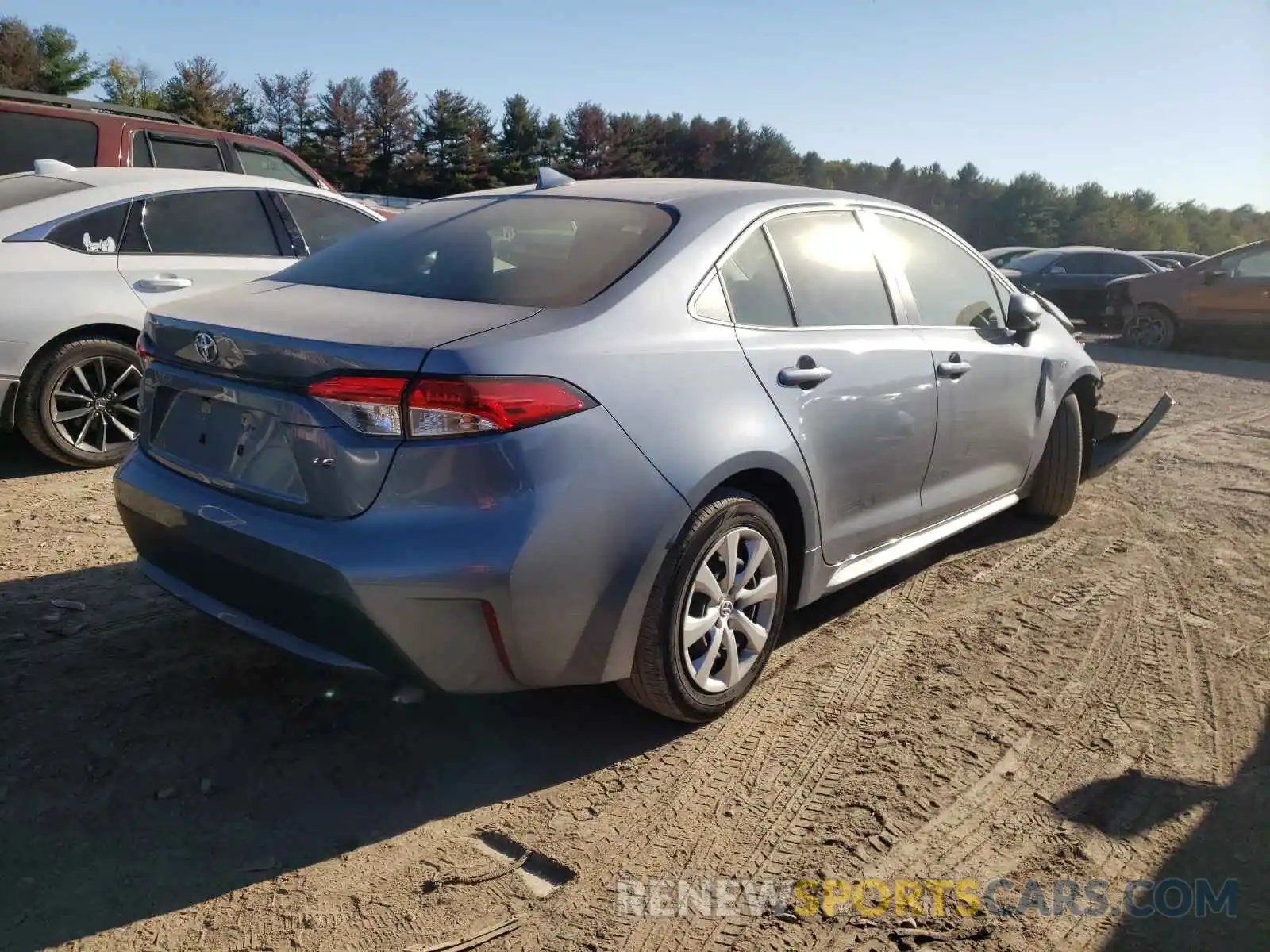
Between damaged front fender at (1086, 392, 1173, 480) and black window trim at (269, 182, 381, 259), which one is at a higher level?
black window trim at (269, 182, 381, 259)

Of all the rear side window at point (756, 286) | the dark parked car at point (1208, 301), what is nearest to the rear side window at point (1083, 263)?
the dark parked car at point (1208, 301)

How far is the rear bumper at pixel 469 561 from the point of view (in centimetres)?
236

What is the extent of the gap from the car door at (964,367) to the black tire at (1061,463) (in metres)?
0.36

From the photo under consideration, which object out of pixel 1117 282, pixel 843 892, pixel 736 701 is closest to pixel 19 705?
pixel 736 701

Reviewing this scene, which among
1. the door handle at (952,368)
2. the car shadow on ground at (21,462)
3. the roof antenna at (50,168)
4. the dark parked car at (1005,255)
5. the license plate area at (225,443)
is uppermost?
the dark parked car at (1005,255)

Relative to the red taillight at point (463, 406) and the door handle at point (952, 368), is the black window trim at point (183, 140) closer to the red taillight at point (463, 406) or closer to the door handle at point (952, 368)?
the door handle at point (952, 368)

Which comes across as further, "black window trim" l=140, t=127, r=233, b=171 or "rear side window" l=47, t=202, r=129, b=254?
"black window trim" l=140, t=127, r=233, b=171

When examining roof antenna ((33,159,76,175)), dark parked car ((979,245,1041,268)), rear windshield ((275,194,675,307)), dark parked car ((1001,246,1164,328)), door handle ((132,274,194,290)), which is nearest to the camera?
rear windshield ((275,194,675,307))

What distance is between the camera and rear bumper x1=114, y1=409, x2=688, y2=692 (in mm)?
2363

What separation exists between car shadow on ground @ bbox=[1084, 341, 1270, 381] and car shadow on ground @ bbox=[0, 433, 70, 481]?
455 inches

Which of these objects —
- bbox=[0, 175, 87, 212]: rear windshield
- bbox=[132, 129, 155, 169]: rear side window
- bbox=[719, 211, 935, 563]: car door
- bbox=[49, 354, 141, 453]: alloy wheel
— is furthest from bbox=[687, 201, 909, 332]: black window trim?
bbox=[132, 129, 155, 169]: rear side window

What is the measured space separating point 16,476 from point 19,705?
108 inches

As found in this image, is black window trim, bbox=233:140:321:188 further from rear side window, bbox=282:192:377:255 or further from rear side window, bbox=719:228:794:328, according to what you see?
rear side window, bbox=719:228:794:328

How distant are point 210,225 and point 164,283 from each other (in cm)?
57
